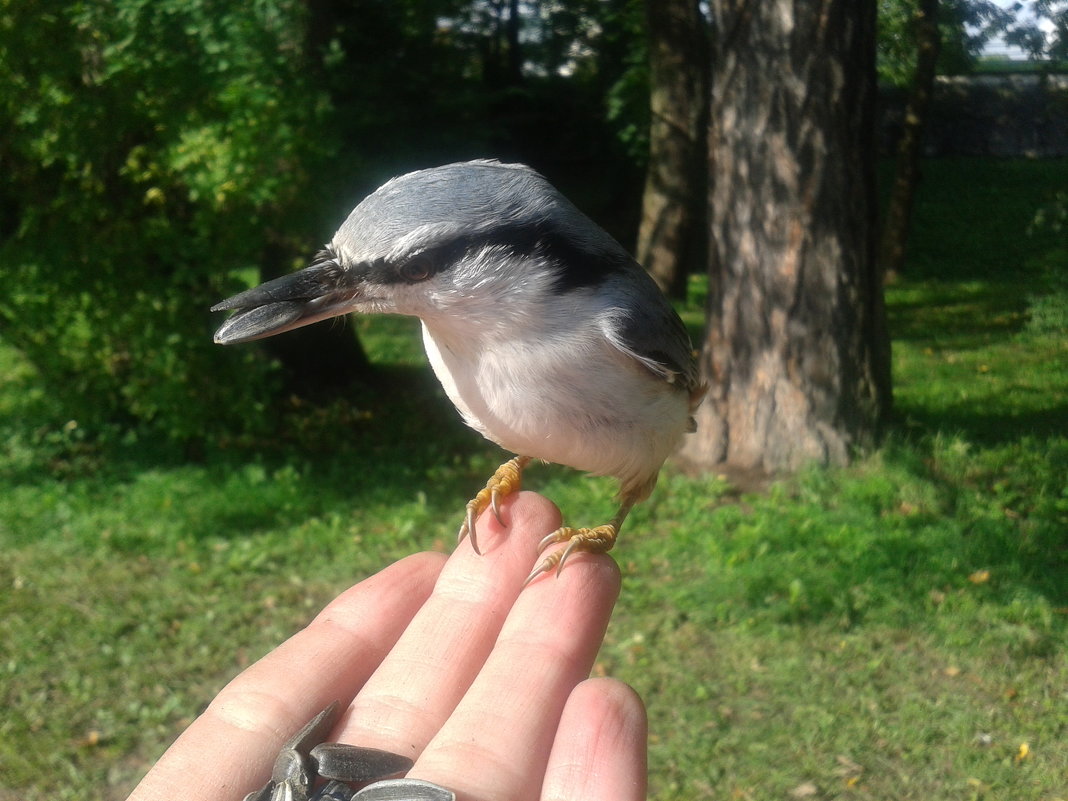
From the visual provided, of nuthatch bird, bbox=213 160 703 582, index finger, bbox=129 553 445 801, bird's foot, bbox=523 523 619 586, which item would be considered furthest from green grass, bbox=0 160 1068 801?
nuthatch bird, bbox=213 160 703 582

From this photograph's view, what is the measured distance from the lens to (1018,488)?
5.02 m

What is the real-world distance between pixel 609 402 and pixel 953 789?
7.28 feet

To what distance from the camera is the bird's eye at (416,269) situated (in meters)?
1.93

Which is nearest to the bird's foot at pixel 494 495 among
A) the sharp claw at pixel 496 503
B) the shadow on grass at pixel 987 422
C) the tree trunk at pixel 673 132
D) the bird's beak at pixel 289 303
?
the sharp claw at pixel 496 503

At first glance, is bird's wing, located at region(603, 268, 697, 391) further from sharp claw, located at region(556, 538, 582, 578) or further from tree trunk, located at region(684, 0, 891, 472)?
tree trunk, located at region(684, 0, 891, 472)

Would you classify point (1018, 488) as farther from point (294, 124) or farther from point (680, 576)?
point (294, 124)

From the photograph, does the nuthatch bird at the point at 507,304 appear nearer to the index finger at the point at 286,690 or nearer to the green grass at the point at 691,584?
the index finger at the point at 286,690

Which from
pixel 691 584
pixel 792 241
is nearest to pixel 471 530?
pixel 691 584

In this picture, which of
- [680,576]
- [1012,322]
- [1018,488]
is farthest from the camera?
[1012,322]

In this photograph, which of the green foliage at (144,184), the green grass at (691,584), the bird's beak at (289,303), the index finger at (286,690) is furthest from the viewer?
the green foliage at (144,184)

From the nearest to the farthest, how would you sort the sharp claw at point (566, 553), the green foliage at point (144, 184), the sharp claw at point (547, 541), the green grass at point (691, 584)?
the sharp claw at point (566, 553), the sharp claw at point (547, 541), the green grass at point (691, 584), the green foliage at point (144, 184)

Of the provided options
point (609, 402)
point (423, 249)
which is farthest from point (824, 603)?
point (423, 249)

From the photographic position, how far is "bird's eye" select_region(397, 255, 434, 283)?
1.93 m

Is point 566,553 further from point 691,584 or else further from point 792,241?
point 792,241
